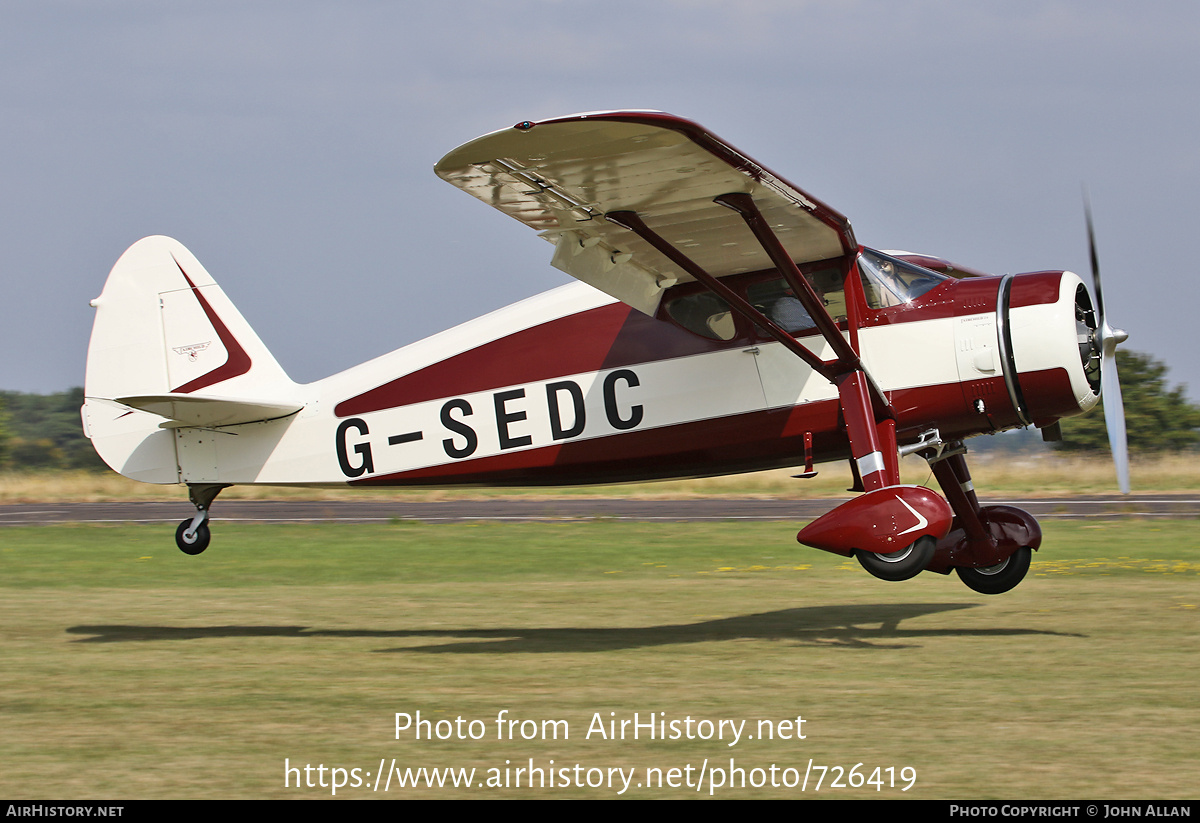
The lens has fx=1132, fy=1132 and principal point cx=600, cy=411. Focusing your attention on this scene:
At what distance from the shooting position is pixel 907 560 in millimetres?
8180

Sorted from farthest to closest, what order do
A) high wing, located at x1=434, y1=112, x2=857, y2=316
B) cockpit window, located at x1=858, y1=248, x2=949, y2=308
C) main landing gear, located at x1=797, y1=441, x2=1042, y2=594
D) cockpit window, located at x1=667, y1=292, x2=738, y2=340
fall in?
cockpit window, located at x1=667, y1=292, x2=738, y2=340, cockpit window, located at x1=858, y1=248, x2=949, y2=308, main landing gear, located at x1=797, y1=441, x2=1042, y2=594, high wing, located at x1=434, y1=112, x2=857, y2=316

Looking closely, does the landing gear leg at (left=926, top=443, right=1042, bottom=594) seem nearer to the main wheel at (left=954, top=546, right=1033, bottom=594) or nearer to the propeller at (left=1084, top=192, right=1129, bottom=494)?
the main wheel at (left=954, top=546, right=1033, bottom=594)

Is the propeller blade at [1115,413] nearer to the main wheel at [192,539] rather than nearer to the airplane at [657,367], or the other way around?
the airplane at [657,367]

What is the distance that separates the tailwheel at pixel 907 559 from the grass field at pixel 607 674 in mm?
660

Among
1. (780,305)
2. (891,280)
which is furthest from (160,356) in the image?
(891,280)

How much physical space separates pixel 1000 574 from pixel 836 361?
308cm

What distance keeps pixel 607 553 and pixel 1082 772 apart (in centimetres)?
1196

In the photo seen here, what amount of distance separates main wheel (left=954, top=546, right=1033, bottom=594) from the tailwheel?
2.62 m

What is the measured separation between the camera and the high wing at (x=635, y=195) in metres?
7.09

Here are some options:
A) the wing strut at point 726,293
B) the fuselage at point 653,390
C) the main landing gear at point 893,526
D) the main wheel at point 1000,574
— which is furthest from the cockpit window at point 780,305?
the main wheel at point 1000,574

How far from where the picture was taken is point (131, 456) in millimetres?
10898

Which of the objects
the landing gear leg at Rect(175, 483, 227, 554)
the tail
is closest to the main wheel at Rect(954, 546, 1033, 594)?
the tail

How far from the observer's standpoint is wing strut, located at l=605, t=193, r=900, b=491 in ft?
27.9

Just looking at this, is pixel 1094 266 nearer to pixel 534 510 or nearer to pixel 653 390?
pixel 653 390
